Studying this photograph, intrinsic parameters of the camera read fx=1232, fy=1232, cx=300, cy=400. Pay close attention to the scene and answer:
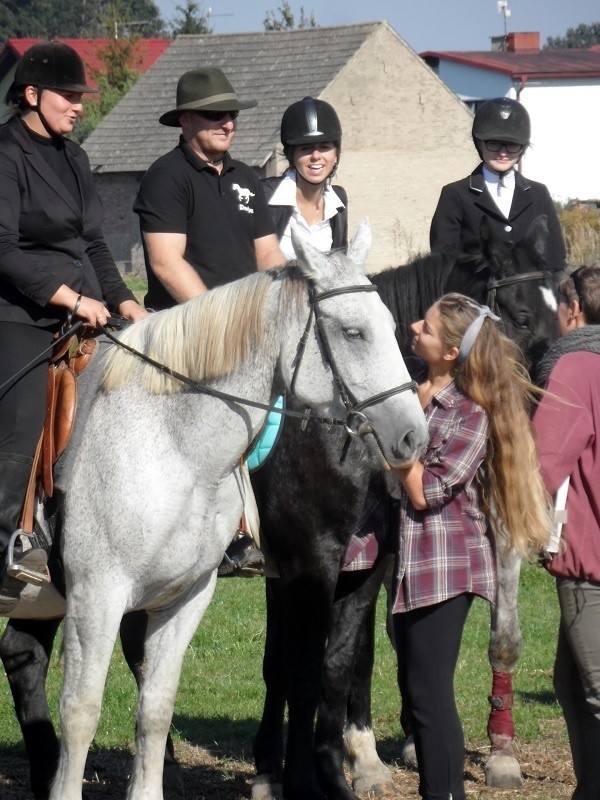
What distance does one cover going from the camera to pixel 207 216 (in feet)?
18.3

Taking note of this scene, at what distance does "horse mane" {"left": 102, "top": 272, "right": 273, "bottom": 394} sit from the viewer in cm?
452

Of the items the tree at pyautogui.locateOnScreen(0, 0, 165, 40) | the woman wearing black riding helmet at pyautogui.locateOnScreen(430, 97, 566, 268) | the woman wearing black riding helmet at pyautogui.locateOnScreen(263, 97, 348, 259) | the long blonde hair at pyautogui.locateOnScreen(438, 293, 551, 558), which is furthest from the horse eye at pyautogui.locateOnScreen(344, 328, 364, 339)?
the tree at pyautogui.locateOnScreen(0, 0, 165, 40)

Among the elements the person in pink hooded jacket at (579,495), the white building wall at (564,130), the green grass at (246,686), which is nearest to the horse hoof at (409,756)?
the green grass at (246,686)

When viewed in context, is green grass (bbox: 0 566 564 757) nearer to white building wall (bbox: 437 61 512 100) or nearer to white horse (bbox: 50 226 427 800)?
white horse (bbox: 50 226 427 800)

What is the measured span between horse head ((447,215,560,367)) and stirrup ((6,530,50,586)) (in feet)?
7.47

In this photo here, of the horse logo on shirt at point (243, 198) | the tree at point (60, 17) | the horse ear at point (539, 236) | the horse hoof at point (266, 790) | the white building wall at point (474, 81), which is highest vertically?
the tree at point (60, 17)

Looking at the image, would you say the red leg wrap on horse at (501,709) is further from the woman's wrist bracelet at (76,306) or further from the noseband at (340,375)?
the woman's wrist bracelet at (76,306)

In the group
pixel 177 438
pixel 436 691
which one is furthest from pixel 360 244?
pixel 436 691

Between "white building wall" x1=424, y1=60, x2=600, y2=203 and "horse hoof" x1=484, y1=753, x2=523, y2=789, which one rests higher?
"white building wall" x1=424, y1=60, x2=600, y2=203

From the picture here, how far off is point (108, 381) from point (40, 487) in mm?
500

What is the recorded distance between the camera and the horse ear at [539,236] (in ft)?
19.9

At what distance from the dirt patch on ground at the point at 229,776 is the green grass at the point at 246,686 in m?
0.19

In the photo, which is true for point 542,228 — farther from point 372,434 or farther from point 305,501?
point 372,434

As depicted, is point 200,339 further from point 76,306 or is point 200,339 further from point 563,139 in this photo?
point 563,139
